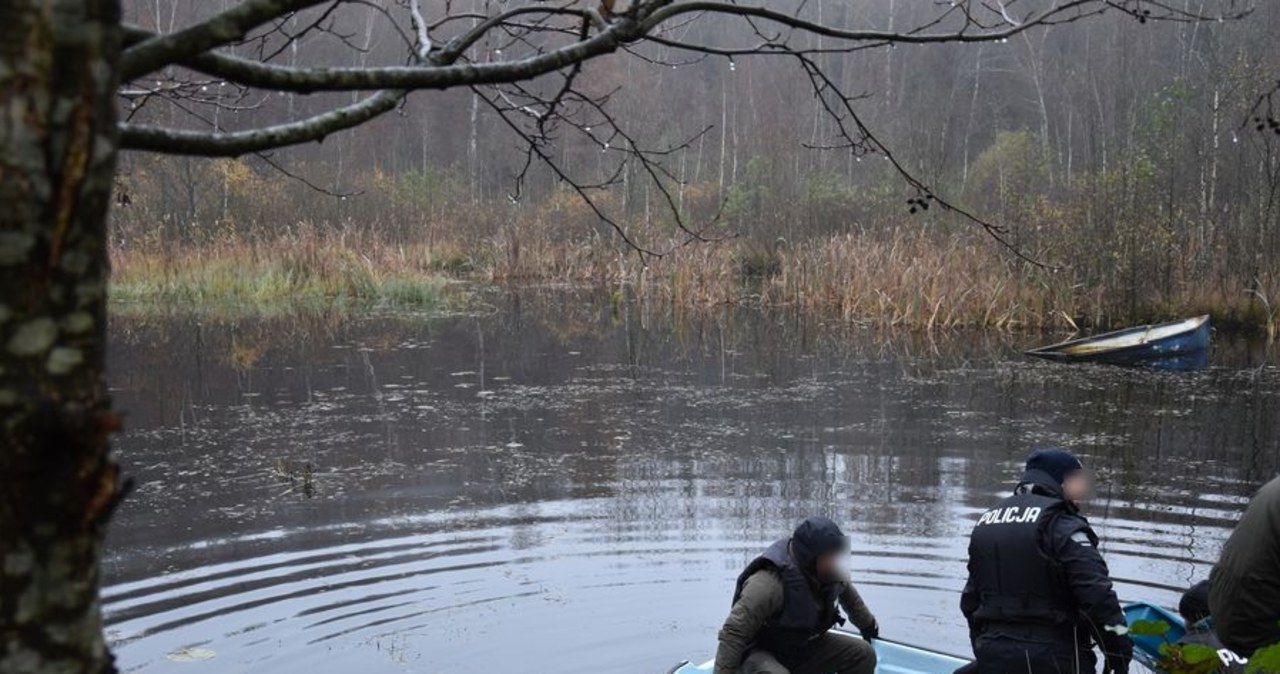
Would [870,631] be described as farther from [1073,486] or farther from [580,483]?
[580,483]

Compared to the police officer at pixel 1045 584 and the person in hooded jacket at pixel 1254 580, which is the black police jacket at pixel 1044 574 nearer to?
the police officer at pixel 1045 584

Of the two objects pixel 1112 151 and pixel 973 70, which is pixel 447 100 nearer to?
pixel 973 70

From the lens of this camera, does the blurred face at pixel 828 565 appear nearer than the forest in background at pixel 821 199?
Yes

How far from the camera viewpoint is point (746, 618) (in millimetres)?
5125

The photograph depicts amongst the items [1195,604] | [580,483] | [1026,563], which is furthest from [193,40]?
[580,483]

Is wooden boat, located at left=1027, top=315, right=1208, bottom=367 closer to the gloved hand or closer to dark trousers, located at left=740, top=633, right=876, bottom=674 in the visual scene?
Answer: the gloved hand

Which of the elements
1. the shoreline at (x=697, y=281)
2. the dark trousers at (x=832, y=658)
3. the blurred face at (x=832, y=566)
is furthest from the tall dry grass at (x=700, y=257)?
the blurred face at (x=832, y=566)

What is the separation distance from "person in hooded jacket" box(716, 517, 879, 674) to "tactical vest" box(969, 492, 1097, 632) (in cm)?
62

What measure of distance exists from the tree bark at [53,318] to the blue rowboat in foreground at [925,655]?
14.1 feet

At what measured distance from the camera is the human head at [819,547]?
5043mm

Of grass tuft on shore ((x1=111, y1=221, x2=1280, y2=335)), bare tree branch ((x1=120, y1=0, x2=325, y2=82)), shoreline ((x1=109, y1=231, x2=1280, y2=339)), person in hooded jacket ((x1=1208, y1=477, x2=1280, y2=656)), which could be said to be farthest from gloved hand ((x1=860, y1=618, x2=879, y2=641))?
grass tuft on shore ((x1=111, y1=221, x2=1280, y2=335))

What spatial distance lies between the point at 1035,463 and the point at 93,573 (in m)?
3.94

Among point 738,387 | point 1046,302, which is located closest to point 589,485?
point 738,387

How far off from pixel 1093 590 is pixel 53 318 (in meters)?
3.90
